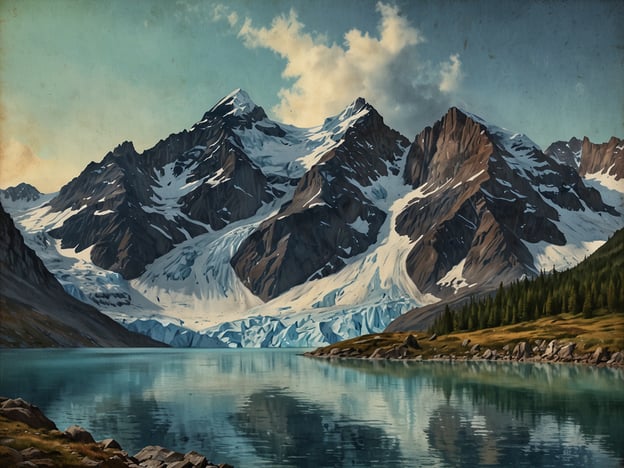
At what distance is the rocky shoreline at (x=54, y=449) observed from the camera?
33.8 m

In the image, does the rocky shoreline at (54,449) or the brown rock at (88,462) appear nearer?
the rocky shoreline at (54,449)

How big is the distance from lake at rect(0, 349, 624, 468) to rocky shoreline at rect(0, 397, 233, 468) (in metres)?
4.66

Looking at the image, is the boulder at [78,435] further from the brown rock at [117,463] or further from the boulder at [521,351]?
the boulder at [521,351]

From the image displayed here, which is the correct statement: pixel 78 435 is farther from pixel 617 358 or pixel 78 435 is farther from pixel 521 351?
pixel 521 351

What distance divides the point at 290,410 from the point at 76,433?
114 feet

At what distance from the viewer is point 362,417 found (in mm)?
69250

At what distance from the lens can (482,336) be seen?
632ft

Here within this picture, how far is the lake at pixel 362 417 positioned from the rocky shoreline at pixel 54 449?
4662 millimetres

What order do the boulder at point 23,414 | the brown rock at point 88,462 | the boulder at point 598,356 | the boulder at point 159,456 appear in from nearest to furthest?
the brown rock at point 88,462 → the boulder at point 23,414 → the boulder at point 159,456 → the boulder at point 598,356

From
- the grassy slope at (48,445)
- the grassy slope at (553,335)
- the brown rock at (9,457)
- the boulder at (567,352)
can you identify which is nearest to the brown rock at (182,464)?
the grassy slope at (48,445)

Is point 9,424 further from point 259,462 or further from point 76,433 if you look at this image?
point 259,462

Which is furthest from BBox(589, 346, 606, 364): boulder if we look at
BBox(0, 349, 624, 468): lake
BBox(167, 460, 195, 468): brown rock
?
BBox(167, 460, 195, 468): brown rock

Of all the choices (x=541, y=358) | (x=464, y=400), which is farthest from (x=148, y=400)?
(x=541, y=358)

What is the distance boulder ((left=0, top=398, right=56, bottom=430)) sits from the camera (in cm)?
4212
